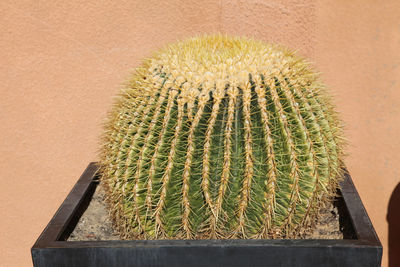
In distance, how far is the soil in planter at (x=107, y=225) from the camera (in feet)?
3.28

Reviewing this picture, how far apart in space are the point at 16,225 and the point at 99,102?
19.5 inches

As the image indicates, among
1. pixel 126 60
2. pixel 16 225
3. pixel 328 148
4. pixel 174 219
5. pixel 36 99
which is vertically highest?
pixel 126 60

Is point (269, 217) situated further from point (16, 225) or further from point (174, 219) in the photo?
point (16, 225)

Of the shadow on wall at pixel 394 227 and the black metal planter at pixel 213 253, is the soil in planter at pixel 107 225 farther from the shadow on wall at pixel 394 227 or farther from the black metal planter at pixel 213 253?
the shadow on wall at pixel 394 227

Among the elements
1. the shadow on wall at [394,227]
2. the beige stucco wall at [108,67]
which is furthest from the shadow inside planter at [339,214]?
the shadow on wall at [394,227]

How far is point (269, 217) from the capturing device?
2.81ft

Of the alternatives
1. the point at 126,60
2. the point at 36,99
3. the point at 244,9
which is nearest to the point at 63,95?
the point at 36,99

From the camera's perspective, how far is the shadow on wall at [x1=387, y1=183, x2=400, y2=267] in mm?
1518

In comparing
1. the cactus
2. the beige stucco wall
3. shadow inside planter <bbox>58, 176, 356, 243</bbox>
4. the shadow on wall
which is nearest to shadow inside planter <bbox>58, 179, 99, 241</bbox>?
shadow inside planter <bbox>58, 176, 356, 243</bbox>

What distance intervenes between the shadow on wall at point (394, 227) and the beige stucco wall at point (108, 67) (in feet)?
0.10

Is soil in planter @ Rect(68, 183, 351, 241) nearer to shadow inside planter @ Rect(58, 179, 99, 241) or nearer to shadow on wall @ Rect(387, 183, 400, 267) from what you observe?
shadow inside planter @ Rect(58, 179, 99, 241)

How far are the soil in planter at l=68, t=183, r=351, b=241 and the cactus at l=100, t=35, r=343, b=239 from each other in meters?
0.11

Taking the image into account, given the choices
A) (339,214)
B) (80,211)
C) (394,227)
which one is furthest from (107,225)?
(394,227)

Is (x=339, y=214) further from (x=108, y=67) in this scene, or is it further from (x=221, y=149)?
(x=108, y=67)
